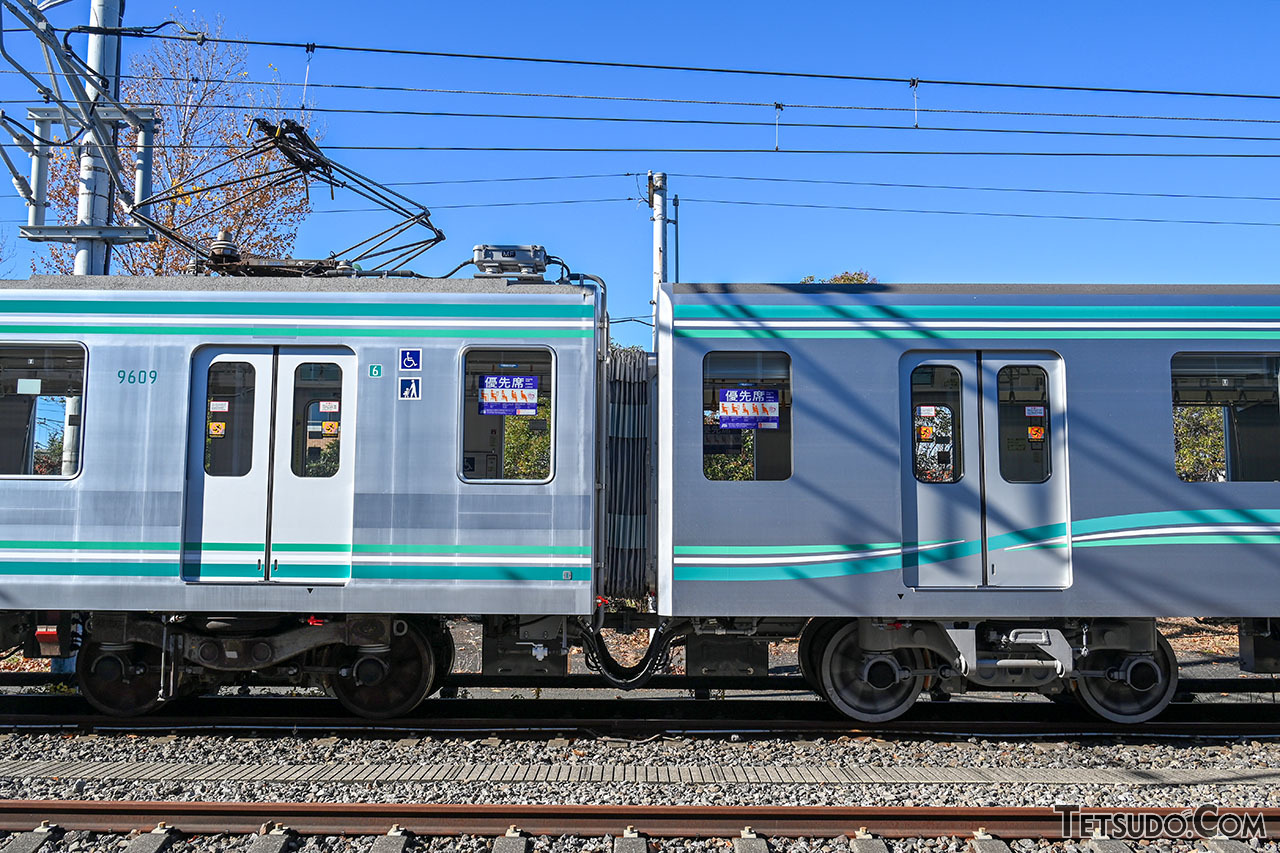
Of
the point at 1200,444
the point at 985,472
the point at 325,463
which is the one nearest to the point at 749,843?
the point at 985,472

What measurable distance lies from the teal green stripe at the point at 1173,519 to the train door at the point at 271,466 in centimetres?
616

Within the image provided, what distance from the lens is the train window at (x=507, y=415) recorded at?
7.50 meters

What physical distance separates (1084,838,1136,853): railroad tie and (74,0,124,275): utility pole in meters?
10.5

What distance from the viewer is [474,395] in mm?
7543

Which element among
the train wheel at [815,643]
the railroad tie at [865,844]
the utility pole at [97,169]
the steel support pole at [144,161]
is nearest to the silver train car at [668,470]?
the train wheel at [815,643]

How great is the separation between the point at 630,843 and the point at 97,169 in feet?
30.8

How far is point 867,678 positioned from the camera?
773 cm

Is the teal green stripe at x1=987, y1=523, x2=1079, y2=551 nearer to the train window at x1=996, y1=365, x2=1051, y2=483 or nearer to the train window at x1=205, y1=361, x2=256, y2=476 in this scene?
the train window at x1=996, y1=365, x2=1051, y2=483

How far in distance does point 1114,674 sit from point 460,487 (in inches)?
229

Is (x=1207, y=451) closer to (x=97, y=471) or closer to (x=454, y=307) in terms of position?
(x=454, y=307)

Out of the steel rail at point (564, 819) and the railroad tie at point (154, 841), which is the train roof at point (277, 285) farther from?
the railroad tie at point (154, 841)

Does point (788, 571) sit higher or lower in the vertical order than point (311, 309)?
lower

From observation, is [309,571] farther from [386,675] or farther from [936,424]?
[936,424]

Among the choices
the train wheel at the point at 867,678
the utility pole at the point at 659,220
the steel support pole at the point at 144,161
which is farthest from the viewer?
the utility pole at the point at 659,220
